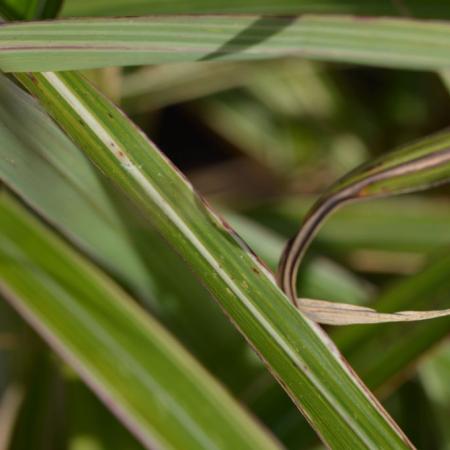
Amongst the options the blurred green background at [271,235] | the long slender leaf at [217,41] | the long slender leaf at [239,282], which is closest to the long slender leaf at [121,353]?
the blurred green background at [271,235]

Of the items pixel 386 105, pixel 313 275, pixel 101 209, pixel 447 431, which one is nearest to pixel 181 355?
pixel 101 209

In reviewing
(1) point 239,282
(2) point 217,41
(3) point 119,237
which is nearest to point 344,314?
(1) point 239,282

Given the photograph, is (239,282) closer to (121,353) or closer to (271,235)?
(121,353)

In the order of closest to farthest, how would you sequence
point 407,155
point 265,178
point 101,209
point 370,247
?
1. point 407,155
2. point 101,209
3. point 370,247
4. point 265,178

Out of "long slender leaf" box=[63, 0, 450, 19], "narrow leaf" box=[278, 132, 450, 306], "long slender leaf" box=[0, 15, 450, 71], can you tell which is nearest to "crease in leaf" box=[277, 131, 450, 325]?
"narrow leaf" box=[278, 132, 450, 306]

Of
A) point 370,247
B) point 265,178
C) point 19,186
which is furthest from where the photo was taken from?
point 265,178

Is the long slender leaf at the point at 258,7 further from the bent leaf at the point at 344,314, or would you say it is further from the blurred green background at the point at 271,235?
the bent leaf at the point at 344,314

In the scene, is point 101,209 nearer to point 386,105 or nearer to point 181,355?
point 181,355
